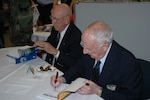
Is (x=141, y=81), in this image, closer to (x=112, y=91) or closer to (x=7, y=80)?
(x=112, y=91)

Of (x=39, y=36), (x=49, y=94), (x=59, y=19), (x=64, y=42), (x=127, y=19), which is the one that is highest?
(x=59, y=19)

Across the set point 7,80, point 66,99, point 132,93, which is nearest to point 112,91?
point 132,93

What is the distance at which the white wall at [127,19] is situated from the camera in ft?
11.4

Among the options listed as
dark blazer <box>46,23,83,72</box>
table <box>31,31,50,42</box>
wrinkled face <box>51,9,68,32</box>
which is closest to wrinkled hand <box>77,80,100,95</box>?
dark blazer <box>46,23,83,72</box>

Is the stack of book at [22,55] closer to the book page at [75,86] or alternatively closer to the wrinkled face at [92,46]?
the wrinkled face at [92,46]

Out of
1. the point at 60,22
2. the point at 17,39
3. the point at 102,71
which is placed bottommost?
the point at 17,39

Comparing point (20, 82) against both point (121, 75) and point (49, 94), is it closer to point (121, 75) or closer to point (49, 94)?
point (49, 94)

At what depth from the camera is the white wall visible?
3473 millimetres

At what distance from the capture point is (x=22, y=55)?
234cm

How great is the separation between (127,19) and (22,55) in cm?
190

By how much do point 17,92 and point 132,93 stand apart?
877mm

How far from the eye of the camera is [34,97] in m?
1.62

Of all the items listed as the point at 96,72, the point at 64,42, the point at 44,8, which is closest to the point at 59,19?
the point at 64,42

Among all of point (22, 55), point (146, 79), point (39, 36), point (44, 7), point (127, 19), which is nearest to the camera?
point (146, 79)
